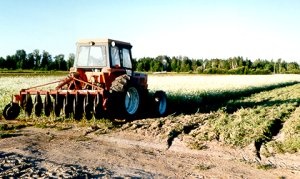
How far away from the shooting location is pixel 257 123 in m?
9.71

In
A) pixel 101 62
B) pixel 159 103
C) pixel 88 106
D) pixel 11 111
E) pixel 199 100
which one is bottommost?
pixel 199 100

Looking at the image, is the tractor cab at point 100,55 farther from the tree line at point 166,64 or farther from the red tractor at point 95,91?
the tree line at point 166,64

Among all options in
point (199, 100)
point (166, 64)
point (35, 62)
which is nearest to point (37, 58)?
point (35, 62)

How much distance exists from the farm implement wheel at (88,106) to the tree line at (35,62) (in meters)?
72.1

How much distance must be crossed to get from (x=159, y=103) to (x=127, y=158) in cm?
579

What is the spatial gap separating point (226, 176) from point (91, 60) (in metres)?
6.71

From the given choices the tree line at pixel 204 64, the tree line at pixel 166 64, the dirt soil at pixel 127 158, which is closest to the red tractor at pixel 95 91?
the dirt soil at pixel 127 158

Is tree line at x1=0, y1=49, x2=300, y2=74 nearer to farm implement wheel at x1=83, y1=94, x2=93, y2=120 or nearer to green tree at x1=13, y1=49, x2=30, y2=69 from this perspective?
green tree at x1=13, y1=49, x2=30, y2=69

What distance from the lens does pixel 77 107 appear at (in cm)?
1027

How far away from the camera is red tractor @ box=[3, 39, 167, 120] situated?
1024 cm

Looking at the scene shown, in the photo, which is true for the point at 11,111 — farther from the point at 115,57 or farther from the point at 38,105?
the point at 115,57

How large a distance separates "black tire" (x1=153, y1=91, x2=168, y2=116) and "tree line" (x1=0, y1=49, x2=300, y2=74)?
52492mm

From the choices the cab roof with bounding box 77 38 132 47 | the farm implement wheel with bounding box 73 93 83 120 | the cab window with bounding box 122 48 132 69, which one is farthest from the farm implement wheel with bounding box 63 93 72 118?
the cab window with bounding box 122 48 132 69

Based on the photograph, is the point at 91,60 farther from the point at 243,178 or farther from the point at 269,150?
the point at 243,178
